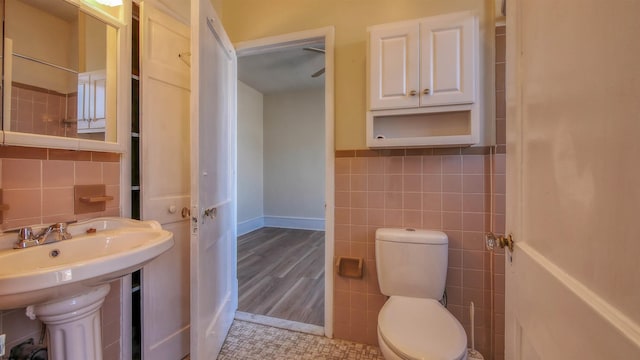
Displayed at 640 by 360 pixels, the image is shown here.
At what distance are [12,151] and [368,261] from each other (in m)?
1.73

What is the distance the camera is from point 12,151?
36.8 inches

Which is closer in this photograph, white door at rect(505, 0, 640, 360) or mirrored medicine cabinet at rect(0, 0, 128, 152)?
white door at rect(505, 0, 640, 360)

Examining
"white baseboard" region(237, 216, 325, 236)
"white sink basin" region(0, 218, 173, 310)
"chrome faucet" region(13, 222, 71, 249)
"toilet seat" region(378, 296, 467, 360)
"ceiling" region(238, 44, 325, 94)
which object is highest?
"ceiling" region(238, 44, 325, 94)

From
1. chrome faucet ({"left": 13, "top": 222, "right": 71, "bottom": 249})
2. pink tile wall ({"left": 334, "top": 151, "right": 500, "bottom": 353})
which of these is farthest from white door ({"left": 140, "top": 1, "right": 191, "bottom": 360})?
pink tile wall ({"left": 334, "top": 151, "right": 500, "bottom": 353})

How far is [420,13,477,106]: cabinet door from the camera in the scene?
1321 mm

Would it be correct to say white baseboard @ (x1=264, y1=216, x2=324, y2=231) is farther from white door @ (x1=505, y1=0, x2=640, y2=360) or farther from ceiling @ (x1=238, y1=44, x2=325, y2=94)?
white door @ (x1=505, y1=0, x2=640, y2=360)

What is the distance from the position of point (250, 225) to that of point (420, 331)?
383 cm

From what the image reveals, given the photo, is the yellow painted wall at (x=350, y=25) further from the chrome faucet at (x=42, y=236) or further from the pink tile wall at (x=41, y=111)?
the chrome faucet at (x=42, y=236)

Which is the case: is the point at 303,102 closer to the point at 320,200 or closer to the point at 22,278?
the point at 320,200

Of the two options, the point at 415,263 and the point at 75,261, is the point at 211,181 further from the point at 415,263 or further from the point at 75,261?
the point at 415,263

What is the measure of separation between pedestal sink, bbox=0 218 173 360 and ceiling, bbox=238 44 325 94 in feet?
7.82

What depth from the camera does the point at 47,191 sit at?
1034 millimetres

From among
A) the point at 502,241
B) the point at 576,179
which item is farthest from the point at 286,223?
the point at 576,179

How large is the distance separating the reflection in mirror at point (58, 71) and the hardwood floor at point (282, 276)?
1664 mm
